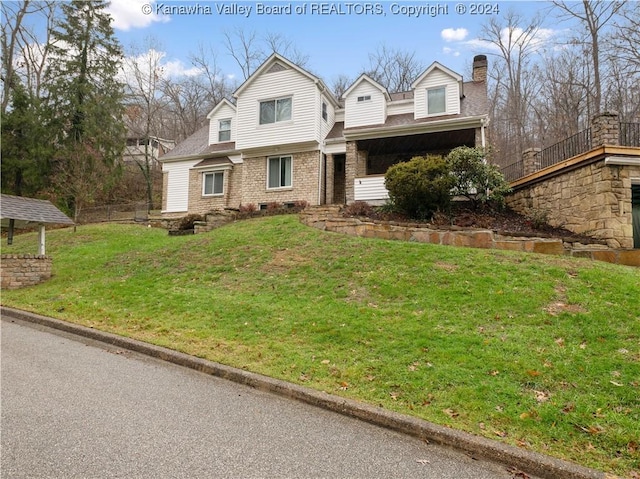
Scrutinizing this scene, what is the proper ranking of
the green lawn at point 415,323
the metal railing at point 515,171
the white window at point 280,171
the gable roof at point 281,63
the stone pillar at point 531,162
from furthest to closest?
the white window at point 280,171
the gable roof at point 281,63
the metal railing at point 515,171
the stone pillar at point 531,162
the green lawn at point 415,323

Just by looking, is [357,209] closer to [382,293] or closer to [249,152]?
[382,293]

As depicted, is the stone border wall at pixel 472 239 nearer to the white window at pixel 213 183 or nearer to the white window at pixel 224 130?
the white window at pixel 213 183

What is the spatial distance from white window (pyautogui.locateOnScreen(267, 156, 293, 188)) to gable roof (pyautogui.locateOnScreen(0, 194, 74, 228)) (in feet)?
29.2

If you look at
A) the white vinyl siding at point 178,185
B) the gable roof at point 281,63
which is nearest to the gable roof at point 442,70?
the gable roof at point 281,63

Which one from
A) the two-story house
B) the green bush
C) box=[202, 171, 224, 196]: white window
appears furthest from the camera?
box=[202, 171, 224, 196]: white window

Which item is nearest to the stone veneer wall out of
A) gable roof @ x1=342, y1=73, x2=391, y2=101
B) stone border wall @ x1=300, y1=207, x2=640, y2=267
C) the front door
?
stone border wall @ x1=300, y1=207, x2=640, y2=267

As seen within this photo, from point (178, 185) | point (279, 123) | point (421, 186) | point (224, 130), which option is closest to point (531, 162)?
point (421, 186)

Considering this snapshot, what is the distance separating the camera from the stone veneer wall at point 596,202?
8.87 metres

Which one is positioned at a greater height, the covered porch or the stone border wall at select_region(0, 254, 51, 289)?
the covered porch

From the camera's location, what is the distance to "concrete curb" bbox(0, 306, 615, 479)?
2.94m

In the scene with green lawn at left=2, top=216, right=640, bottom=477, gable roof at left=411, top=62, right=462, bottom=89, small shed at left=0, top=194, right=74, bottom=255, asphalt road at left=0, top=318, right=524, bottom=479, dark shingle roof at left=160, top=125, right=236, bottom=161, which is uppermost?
gable roof at left=411, top=62, right=462, bottom=89

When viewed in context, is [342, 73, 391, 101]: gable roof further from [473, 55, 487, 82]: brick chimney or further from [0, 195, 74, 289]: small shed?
[0, 195, 74, 289]: small shed

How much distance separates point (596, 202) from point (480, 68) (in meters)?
11.9

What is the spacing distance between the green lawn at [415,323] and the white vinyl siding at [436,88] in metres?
8.37
